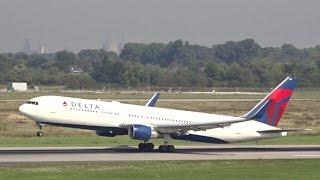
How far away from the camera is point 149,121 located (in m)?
55.0

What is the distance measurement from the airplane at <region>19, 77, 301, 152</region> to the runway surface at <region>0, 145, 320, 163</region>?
1.07 m

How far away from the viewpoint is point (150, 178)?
124 ft

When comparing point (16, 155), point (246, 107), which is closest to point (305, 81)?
point (246, 107)

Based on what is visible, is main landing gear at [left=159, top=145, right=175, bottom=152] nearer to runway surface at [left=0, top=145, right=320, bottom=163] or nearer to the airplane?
the airplane

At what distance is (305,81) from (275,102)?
423 feet

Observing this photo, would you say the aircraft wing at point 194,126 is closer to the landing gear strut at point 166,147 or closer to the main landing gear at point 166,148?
the landing gear strut at point 166,147

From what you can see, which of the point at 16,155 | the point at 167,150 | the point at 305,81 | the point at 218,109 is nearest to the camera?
the point at 16,155

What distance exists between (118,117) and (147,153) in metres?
3.46

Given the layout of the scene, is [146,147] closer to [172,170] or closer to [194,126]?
[194,126]

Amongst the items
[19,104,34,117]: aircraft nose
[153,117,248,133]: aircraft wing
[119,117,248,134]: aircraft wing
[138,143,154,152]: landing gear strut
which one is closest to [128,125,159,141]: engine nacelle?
[119,117,248,134]: aircraft wing

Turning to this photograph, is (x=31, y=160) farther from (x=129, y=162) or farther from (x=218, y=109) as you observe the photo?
(x=218, y=109)

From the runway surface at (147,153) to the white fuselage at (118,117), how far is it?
1236 mm

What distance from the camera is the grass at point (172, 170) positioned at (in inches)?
1515

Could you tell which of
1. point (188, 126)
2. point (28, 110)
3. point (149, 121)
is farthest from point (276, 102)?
point (28, 110)
